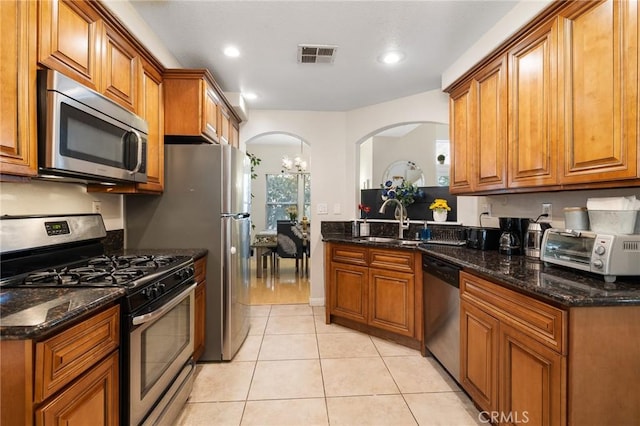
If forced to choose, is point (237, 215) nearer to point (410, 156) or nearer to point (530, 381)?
point (530, 381)

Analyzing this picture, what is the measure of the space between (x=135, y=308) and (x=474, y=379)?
6.27 feet

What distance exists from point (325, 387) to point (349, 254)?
133 centimetres

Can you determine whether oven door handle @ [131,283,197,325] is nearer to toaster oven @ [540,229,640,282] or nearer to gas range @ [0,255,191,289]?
gas range @ [0,255,191,289]

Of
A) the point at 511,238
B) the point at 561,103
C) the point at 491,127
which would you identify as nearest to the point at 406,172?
the point at 491,127

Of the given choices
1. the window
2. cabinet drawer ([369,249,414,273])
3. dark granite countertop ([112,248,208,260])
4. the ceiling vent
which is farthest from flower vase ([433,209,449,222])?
the window

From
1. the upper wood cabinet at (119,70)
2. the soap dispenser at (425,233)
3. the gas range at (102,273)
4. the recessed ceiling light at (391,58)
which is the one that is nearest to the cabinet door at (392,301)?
the soap dispenser at (425,233)

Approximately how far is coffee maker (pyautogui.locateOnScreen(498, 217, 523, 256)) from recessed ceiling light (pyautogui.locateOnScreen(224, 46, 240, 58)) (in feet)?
8.24

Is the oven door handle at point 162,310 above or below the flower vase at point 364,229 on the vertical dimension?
below

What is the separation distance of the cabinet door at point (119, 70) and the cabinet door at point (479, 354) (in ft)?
8.14

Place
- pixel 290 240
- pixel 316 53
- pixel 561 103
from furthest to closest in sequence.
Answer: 1. pixel 290 240
2. pixel 316 53
3. pixel 561 103

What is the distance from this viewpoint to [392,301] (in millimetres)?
2797

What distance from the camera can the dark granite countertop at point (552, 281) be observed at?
1.16 m

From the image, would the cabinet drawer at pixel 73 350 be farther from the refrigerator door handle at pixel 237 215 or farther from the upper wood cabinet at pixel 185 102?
the upper wood cabinet at pixel 185 102

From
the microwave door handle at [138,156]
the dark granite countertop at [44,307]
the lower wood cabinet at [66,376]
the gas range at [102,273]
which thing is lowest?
the lower wood cabinet at [66,376]
